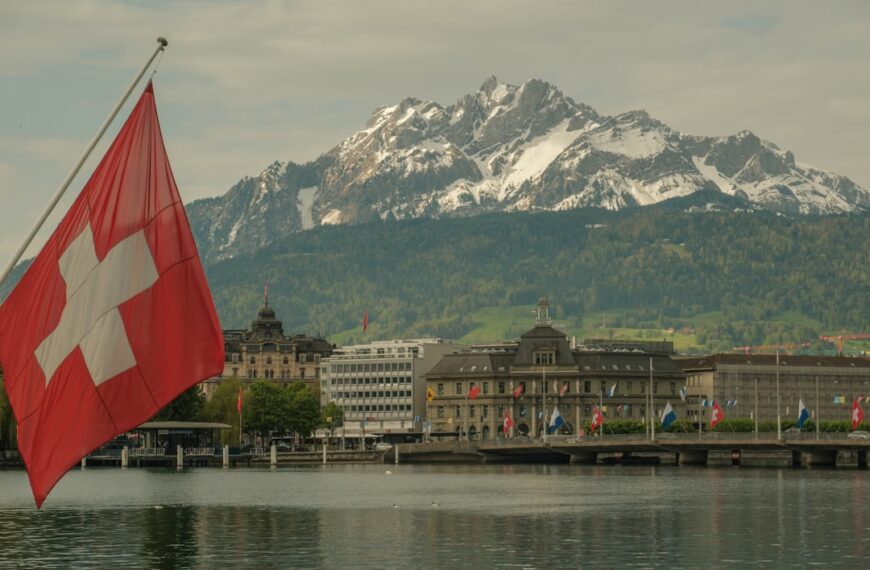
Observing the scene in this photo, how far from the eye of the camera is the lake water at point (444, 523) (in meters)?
66.4

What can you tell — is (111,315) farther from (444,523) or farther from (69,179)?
(444,523)

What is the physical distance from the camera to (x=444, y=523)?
288 feet

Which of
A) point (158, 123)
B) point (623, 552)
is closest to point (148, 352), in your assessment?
point (158, 123)

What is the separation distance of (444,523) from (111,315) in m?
62.4

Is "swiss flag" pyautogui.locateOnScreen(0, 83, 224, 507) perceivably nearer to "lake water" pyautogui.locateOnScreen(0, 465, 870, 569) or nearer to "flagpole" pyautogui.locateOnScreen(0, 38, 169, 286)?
"flagpole" pyautogui.locateOnScreen(0, 38, 169, 286)

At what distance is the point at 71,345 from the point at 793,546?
50.9 m

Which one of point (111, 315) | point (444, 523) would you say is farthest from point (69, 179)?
point (444, 523)

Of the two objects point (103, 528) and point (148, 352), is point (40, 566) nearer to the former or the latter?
point (103, 528)

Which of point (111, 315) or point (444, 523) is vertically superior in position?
point (111, 315)

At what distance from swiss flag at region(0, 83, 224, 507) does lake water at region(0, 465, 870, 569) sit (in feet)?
121

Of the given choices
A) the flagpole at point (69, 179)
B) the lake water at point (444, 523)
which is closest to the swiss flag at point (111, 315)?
the flagpole at point (69, 179)

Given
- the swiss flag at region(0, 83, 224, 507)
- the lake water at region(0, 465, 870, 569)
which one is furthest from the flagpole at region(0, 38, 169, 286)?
the lake water at region(0, 465, 870, 569)

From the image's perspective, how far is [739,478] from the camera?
511 feet

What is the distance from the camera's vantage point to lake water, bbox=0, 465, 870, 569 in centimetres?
6638
